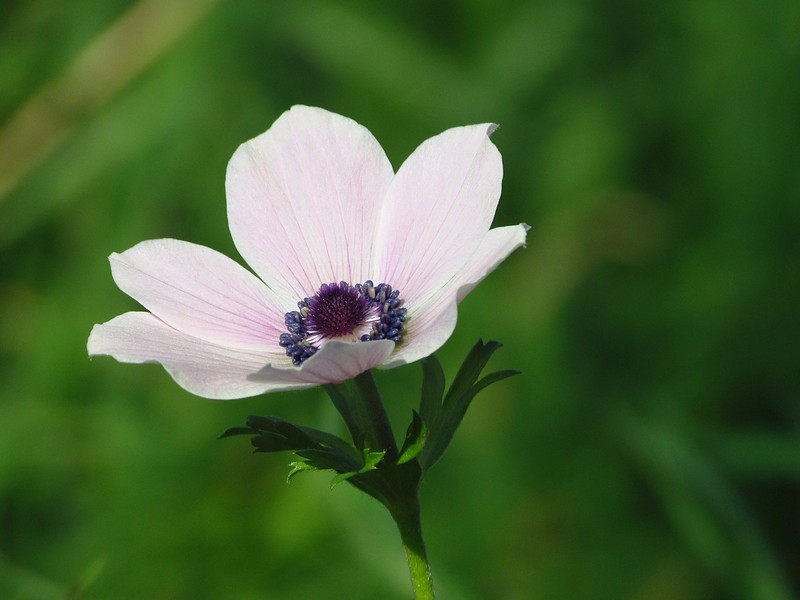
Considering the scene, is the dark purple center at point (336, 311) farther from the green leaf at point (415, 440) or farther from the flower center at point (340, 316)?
the green leaf at point (415, 440)

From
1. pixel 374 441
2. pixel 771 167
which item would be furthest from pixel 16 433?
pixel 771 167

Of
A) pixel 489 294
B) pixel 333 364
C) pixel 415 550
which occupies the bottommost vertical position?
pixel 489 294

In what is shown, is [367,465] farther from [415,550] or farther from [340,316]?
[340,316]

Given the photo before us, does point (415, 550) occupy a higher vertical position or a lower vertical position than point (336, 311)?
lower

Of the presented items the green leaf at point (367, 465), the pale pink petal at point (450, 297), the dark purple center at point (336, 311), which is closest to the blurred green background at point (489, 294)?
the dark purple center at point (336, 311)

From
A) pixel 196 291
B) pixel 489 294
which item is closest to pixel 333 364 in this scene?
pixel 196 291

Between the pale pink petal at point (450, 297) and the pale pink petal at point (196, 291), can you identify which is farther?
the pale pink petal at point (196, 291)

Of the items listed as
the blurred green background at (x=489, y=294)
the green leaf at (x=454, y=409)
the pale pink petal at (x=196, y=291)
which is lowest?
the blurred green background at (x=489, y=294)
